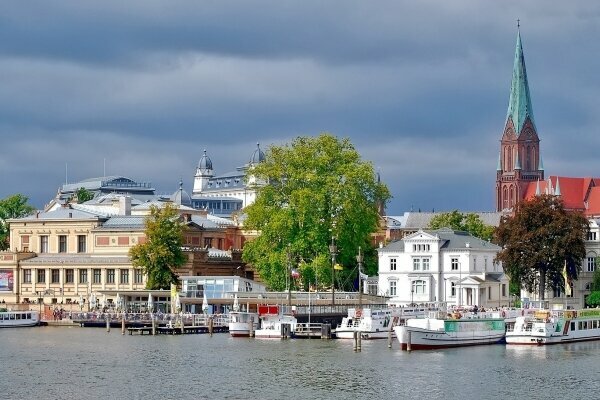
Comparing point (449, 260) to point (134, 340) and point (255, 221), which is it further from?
point (134, 340)

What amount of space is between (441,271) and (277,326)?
31469mm

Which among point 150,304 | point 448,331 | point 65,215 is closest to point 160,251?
point 150,304

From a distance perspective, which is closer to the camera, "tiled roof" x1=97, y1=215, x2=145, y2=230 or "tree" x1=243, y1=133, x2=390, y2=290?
"tree" x1=243, y1=133, x2=390, y2=290

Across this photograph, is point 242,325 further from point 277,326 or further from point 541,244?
point 541,244

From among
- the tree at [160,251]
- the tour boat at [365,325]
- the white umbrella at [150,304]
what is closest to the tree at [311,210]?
the tree at [160,251]

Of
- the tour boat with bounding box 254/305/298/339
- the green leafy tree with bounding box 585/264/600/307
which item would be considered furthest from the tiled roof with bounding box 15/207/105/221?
the green leafy tree with bounding box 585/264/600/307

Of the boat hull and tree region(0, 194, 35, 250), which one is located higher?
tree region(0, 194, 35, 250)

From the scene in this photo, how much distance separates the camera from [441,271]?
459 feet

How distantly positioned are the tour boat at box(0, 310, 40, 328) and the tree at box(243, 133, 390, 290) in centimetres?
2043

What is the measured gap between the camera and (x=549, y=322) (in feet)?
348

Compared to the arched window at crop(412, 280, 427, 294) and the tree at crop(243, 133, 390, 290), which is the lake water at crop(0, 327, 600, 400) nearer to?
the tree at crop(243, 133, 390, 290)

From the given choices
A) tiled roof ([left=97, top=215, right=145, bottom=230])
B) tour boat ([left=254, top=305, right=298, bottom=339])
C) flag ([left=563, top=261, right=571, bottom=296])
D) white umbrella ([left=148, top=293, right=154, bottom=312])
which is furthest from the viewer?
tiled roof ([left=97, top=215, right=145, bottom=230])

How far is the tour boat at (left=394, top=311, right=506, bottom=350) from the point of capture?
327 ft

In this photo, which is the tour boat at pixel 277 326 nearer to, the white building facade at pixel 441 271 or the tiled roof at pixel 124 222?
the white building facade at pixel 441 271
